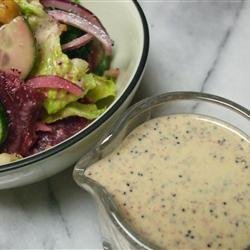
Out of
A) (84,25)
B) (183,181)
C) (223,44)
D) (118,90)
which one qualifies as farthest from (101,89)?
(223,44)

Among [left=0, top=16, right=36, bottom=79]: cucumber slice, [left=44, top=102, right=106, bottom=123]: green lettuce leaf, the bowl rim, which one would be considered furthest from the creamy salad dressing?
[left=0, top=16, right=36, bottom=79]: cucumber slice

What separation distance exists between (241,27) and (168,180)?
694 mm

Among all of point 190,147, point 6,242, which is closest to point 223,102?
point 190,147

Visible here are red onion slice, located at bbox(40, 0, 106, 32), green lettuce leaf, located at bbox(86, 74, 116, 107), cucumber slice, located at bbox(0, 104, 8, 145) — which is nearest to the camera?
cucumber slice, located at bbox(0, 104, 8, 145)

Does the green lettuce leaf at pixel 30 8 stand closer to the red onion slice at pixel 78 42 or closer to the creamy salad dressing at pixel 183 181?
the red onion slice at pixel 78 42

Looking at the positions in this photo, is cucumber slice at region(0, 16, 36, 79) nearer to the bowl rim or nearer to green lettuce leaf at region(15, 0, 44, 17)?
green lettuce leaf at region(15, 0, 44, 17)

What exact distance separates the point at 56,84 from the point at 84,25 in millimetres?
197

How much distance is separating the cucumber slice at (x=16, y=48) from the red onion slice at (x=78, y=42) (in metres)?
0.11

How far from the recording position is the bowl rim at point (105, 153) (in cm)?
101

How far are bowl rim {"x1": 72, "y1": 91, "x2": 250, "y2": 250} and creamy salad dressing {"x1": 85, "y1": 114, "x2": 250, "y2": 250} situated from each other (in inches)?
0.9

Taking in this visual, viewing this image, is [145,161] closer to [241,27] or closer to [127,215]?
[127,215]

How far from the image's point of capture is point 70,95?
4.18 ft

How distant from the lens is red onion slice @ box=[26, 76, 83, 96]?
1.26m

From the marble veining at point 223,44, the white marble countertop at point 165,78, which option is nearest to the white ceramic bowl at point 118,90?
the white marble countertop at point 165,78
